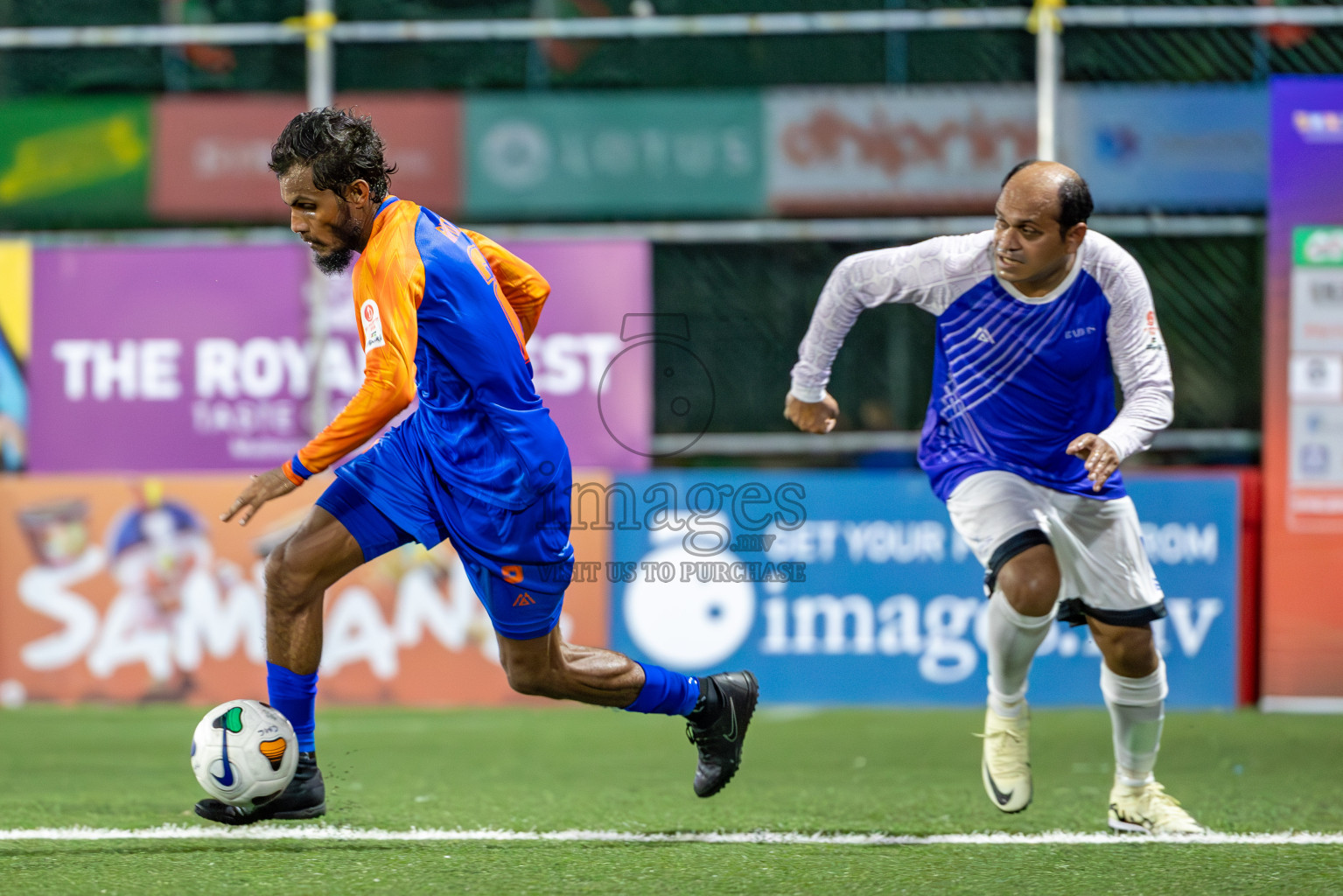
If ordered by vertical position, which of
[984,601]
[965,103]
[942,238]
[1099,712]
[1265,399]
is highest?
[965,103]

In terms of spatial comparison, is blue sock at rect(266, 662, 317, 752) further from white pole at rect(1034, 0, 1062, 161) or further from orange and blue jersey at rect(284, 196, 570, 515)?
white pole at rect(1034, 0, 1062, 161)

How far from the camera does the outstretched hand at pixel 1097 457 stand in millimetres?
4219

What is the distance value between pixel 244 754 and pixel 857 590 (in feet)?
13.5

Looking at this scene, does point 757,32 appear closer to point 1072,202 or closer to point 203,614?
point 203,614

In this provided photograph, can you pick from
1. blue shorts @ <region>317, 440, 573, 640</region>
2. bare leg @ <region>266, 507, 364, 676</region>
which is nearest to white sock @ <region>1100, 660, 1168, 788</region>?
blue shorts @ <region>317, 440, 573, 640</region>

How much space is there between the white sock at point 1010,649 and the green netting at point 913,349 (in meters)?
3.95

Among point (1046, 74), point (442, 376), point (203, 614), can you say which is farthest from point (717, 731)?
point (1046, 74)

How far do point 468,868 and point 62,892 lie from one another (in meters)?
0.96

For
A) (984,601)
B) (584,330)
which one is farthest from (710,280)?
(984,601)

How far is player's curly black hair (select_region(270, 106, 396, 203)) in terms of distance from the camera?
4207mm

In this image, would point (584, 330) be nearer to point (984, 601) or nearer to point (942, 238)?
point (984, 601)

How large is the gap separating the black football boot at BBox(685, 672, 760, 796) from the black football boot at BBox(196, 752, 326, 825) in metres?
1.07

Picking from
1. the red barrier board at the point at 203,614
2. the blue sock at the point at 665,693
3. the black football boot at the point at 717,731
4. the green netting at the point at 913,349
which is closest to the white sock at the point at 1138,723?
the black football boot at the point at 717,731

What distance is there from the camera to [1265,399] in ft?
26.0
